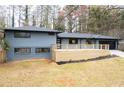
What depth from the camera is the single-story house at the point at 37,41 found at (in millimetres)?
6136

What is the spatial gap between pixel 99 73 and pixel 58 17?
Result: 155cm

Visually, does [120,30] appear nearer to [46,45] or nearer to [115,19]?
[115,19]

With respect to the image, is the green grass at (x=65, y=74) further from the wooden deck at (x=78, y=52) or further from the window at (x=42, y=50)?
the window at (x=42, y=50)

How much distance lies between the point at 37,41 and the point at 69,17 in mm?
2670

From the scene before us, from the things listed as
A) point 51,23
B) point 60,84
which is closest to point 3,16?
point 51,23

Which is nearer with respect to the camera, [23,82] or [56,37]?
[23,82]

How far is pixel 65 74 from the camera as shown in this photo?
4.89m

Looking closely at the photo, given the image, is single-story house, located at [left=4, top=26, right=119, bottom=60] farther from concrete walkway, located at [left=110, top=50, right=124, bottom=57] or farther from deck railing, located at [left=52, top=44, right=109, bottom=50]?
concrete walkway, located at [left=110, top=50, right=124, bottom=57]

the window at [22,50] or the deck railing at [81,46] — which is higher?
the deck railing at [81,46]

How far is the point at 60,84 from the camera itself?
4.59 metres

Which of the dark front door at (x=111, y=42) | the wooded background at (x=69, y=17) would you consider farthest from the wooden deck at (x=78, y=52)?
the wooded background at (x=69, y=17)

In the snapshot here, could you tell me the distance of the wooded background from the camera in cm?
441

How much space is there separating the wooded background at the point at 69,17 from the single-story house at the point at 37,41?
1.96 feet
